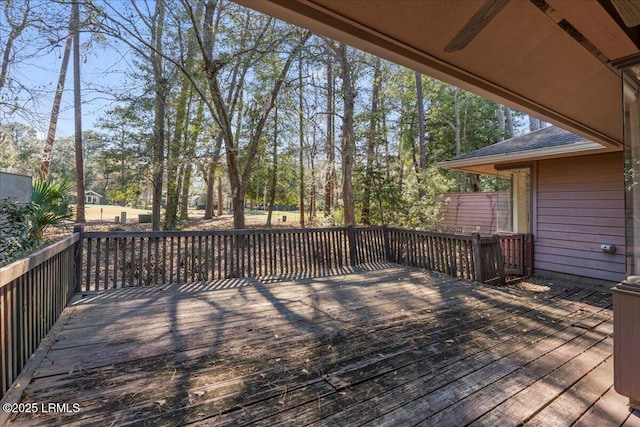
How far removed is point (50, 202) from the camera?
161 inches

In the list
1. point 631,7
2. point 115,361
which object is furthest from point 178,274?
point 631,7

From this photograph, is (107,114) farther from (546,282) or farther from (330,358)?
(546,282)

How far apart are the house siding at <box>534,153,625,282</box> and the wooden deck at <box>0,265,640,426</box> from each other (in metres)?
1.73

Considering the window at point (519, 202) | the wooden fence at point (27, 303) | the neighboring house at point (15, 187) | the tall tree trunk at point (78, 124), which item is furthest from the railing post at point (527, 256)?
the tall tree trunk at point (78, 124)

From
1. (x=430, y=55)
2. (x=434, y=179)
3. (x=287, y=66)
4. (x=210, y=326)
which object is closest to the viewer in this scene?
(x=430, y=55)

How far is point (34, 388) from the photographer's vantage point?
1.85 metres

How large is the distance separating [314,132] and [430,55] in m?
13.0

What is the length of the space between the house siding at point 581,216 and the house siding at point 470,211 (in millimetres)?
2152

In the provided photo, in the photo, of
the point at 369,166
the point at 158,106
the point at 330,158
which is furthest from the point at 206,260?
the point at 330,158

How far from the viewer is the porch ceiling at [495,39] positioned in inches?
61.2

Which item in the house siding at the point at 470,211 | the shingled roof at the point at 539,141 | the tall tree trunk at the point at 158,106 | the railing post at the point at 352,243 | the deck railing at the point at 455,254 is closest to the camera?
the deck railing at the point at 455,254

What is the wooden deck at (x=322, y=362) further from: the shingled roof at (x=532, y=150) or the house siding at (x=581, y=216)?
the shingled roof at (x=532, y=150)

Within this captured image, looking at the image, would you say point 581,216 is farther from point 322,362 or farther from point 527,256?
point 322,362

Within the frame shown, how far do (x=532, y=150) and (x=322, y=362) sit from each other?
5.45 m
